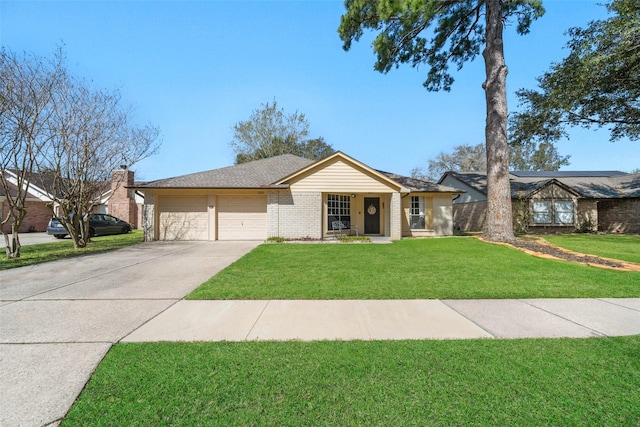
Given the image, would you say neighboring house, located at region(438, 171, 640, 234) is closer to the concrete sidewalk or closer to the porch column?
the porch column

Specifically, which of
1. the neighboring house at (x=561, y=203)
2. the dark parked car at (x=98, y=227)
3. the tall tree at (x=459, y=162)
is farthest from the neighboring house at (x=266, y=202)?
the tall tree at (x=459, y=162)

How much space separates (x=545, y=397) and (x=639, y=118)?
74.5 feet

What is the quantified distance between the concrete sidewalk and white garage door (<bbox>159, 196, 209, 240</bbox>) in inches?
433

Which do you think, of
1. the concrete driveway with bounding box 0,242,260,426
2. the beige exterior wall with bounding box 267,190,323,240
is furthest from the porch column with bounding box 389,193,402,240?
the concrete driveway with bounding box 0,242,260,426

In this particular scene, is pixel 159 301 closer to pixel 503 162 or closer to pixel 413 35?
pixel 503 162

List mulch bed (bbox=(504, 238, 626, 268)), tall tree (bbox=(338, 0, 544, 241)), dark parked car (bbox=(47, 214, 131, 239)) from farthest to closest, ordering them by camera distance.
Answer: dark parked car (bbox=(47, 214, 131, 239)) → tall tree (bbox=(338, 0, 544, 241)) → mulch bed (bbox=(504, 238, 626, 268))

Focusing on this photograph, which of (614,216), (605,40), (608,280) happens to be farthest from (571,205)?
(608,280)

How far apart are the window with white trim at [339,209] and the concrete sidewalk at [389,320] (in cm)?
1038

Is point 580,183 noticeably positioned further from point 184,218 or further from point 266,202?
point 184,218

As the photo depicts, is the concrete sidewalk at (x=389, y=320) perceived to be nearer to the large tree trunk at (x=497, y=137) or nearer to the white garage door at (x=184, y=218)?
the large tree trunk at (x=497, y=137)

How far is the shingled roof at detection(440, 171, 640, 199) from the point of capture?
69.1 feet

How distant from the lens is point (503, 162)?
40.4 ft

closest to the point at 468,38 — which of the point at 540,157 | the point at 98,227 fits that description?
the point at 98,227

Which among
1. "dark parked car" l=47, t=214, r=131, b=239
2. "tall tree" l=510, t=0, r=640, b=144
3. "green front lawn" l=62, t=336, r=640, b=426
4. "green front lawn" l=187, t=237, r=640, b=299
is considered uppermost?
"tall tree" l=510, t=0, r=640, b=144
